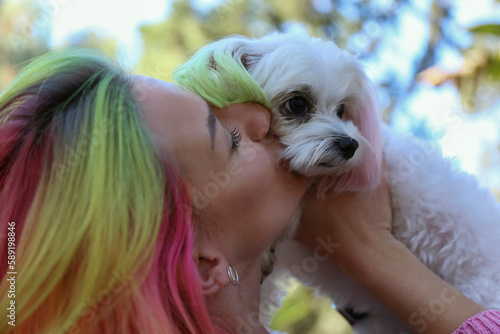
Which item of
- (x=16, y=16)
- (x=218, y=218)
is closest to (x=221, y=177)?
(x=218, y=218)

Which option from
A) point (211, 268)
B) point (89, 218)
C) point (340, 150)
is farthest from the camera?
point (340, 150)

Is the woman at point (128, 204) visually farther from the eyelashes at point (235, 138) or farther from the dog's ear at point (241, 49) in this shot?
the dog's ear at point (241, 49)

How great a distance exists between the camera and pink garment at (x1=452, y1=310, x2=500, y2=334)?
42.4 inches

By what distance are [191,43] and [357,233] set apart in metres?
4.07

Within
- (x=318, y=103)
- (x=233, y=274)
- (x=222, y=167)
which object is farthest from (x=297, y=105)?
(x=233, y=274)

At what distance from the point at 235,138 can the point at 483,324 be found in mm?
716

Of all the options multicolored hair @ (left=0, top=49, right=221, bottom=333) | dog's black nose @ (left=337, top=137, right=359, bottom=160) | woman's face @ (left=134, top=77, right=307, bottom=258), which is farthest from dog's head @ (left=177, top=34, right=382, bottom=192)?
multicolored hair @ (left=0, top=49, right=221, bottom=333)

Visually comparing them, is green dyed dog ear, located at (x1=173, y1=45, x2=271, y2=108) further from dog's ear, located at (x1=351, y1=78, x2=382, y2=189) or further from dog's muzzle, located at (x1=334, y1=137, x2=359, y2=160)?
dog's ear, located at (x1=351, y1=78, x2=382, y2=189)

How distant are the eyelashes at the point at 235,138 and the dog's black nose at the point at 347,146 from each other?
321 mm

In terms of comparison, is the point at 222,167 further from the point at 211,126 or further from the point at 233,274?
the point at 233,274

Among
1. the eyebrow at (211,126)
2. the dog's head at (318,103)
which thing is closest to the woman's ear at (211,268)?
the eyebrow at (211,126)

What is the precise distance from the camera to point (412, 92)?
4.32 meters

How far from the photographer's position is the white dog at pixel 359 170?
4.34ft

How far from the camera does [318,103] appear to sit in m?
1.41
